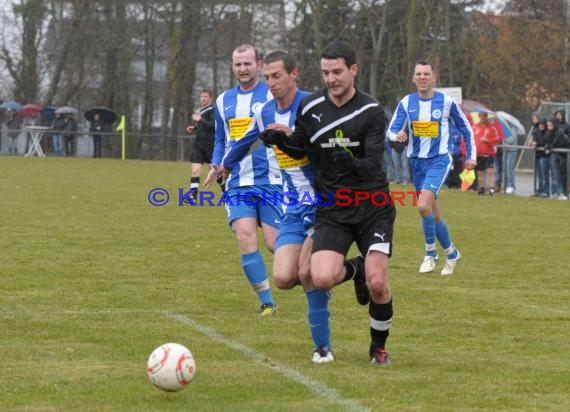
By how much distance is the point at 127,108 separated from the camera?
169ft

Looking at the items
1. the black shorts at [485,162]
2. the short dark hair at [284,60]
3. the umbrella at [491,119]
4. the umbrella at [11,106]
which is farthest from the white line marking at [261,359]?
the umbrella at [11,106]

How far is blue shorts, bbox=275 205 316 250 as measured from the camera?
7.30 m

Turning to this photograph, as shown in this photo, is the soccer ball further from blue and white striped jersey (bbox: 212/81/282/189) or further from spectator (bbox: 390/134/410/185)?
spectator (bbox: 390/134/410/185)

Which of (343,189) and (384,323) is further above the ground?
(343,189)

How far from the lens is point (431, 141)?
12195 millimetres

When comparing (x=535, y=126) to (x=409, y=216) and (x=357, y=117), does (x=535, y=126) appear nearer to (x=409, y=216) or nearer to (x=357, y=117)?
(x=409, y=216)

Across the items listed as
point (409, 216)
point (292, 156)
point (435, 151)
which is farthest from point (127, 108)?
point (292, 156)

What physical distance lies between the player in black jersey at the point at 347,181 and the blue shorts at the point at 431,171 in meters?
4.97

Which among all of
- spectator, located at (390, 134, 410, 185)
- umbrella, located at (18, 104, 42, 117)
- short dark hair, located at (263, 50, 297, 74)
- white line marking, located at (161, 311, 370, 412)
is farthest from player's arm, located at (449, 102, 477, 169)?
umbrella, located at (18, 104, 42, 117)

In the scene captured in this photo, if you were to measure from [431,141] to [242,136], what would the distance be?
11.8ft

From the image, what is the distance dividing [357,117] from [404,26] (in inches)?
1558

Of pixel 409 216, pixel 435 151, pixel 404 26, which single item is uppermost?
pixel 404 26

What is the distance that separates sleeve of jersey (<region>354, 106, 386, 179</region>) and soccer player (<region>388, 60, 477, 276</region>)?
5108 mm

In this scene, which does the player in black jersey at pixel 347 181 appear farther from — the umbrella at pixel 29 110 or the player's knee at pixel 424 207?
the umbrella at pixel 29 110
